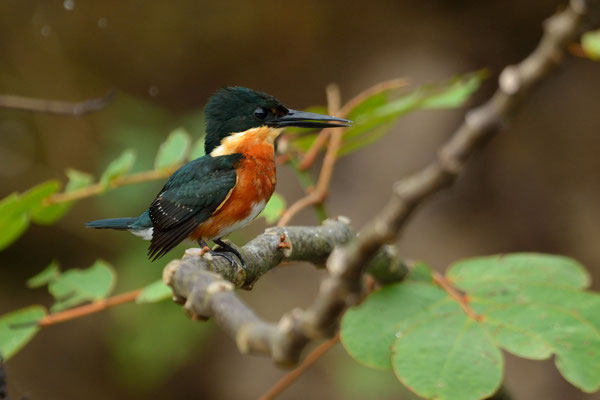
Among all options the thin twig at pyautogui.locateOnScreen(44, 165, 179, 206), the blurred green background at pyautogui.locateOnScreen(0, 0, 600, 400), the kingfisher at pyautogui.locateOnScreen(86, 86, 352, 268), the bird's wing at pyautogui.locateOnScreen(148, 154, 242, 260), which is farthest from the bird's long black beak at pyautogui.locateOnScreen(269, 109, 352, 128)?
the blurred green background at pyautogui.locateOnScreen(0, 0, 600, 400)

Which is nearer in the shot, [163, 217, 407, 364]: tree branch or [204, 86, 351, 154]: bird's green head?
[163, 217, 407, 364]: tree branch

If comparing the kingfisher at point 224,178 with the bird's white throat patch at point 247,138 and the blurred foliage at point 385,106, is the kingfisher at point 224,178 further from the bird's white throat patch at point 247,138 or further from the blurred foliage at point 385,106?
the blurred foliage at point 385,106

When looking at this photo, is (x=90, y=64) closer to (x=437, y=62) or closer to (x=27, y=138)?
(x=27, y=138)

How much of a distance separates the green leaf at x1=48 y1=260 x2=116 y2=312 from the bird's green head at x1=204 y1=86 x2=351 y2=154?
38 centimetres

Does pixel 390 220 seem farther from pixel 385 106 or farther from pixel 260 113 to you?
pixel 385 106

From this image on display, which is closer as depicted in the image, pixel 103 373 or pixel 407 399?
pixel 407 399

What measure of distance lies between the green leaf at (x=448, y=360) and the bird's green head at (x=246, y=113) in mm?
446

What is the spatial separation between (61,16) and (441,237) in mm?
2514

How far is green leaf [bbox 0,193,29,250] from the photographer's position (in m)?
1.39

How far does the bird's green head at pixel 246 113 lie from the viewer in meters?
1.40

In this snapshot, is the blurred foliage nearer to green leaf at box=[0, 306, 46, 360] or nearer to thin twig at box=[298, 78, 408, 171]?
thin twig at box=[298, 78, 408, 171]

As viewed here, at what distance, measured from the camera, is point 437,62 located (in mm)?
3877

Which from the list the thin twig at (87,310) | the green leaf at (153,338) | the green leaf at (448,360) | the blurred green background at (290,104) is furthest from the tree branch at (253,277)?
the blurred green background at (290,104)

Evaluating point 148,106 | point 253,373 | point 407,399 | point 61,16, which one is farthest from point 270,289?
point 61,16
